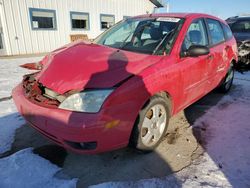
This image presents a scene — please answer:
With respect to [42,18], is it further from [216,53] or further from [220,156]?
[220,156]

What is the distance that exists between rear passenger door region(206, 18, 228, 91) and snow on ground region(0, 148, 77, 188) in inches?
112

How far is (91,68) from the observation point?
8.45 feet

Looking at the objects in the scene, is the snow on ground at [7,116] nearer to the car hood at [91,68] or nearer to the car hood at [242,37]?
the car hood at [91,68]

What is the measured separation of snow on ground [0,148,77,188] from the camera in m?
2.35

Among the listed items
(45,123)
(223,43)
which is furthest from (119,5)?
(45,123)

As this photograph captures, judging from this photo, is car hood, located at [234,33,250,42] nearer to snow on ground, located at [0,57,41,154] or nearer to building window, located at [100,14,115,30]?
snow on ground, located at [0,57,41,154]

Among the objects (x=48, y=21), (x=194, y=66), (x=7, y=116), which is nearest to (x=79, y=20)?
(x=48, y=21)

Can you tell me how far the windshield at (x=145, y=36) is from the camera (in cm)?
304

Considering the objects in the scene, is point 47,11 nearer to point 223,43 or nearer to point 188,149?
point 223,43

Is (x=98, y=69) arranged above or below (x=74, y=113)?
above

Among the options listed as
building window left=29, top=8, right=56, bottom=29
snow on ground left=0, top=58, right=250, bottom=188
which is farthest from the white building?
snow on ground left=0, top=58, right=250, bottom=188

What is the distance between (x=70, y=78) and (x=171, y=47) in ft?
4.46

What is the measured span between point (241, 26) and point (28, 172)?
344 inches

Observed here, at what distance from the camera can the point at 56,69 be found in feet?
8.92
